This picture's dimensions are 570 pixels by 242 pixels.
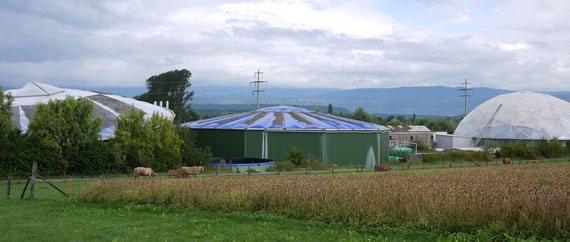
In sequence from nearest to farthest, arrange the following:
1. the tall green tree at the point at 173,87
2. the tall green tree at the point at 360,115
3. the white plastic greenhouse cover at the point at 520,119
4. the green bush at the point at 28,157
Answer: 1. the green bush at the point at 28,157
2. the white plastic greenhouse cover at the point at 520,119
3. the tall green tree at the point at 173,87
4. the tall green tree at the point at 360,115

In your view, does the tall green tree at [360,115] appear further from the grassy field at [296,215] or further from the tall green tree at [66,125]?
the grassy field at [296,215]

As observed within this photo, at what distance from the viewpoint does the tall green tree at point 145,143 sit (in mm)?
38156

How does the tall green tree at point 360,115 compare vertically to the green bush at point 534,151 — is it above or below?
above

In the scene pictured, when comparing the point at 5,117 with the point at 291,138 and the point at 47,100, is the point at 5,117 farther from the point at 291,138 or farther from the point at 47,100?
the point at 291,138

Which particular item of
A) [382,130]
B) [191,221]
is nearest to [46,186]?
[191,221]

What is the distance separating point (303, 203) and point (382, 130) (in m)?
42.3

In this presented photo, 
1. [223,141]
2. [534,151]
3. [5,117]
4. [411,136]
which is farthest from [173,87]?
[5,117]

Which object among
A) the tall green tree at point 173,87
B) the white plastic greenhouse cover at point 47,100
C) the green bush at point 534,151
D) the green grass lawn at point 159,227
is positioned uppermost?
the tall green tree at point 173,87

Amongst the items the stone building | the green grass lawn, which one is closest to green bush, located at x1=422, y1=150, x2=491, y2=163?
the stone building

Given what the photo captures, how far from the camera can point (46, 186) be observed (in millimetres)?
26578

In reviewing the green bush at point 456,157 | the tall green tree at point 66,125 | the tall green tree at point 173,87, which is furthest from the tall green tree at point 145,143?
the tall green tree at point 173,87

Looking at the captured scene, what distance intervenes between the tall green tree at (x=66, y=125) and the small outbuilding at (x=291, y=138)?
50.8 ft

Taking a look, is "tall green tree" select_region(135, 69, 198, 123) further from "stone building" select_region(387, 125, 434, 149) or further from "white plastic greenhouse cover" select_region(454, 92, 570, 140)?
"white plastic greenhouse cover" select_region(454, 92, 570, 140)

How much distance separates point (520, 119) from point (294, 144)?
40429mm
